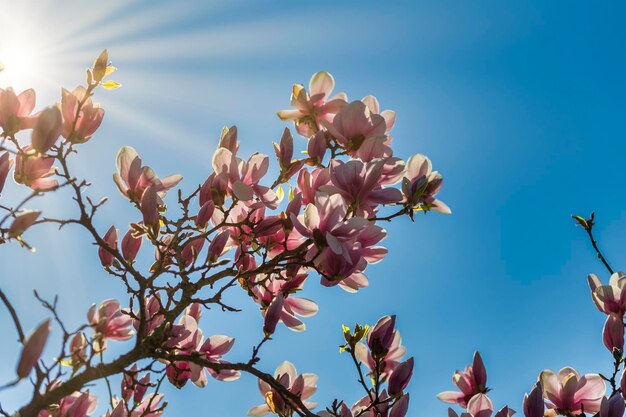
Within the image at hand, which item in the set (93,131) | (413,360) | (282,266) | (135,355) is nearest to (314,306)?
(282,266)

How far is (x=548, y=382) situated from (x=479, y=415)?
0.34 meters

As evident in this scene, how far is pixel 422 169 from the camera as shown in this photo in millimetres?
2018

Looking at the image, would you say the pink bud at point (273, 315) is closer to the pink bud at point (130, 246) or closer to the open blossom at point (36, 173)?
the pink bud at point (130, 246)

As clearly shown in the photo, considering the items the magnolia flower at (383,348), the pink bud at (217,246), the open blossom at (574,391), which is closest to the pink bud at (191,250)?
the pink bud at (217,246)

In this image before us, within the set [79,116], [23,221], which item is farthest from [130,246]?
[23,221]

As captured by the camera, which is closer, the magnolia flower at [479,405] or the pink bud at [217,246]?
the pink bud at [217,246]

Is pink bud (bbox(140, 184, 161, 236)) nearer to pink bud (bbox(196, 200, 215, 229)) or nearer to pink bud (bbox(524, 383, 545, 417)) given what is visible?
pink bud (bbox(196, 200, 215, 229))

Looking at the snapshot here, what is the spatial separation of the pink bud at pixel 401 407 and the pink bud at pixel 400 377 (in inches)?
1.9

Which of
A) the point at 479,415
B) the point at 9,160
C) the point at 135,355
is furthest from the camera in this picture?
the point at 479,415

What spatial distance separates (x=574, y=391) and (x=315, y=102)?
1.55 m

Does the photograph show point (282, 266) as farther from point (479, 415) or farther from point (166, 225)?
point (479, 415)

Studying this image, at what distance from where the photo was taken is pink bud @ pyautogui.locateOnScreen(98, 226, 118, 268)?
1.86 meters

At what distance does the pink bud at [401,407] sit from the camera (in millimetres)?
1993

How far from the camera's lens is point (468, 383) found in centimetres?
227
